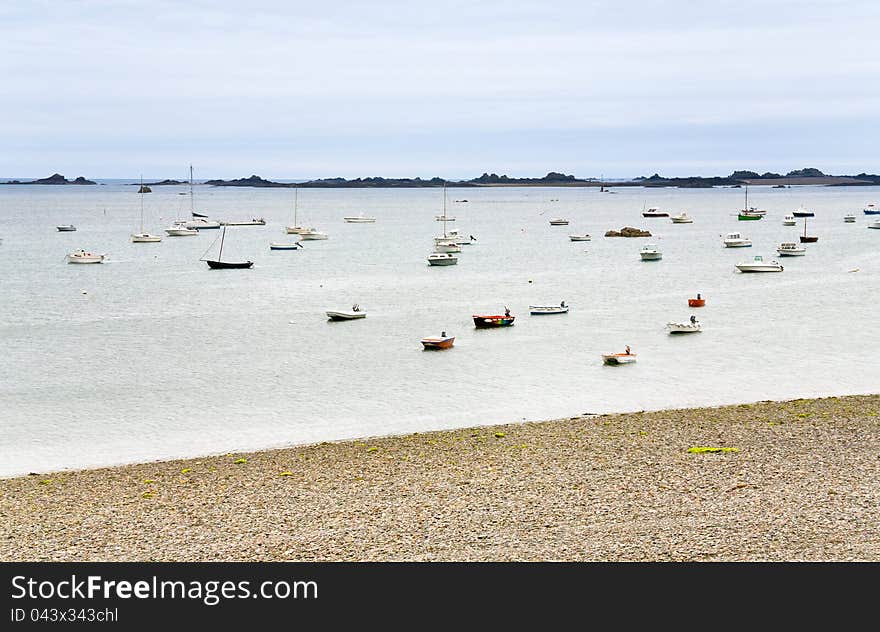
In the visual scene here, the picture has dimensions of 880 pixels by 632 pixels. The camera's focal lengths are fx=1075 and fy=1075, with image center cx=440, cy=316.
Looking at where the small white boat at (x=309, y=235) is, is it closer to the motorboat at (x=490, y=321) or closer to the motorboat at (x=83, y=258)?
the motorboat at (x=83, y=258)

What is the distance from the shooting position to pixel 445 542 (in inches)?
499

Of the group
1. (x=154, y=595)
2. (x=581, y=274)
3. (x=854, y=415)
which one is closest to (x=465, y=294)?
(x=581, y=274)

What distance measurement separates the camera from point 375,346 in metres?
38.9

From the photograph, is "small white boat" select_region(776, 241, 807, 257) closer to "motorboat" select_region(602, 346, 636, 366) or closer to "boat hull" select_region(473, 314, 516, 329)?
"boat hull" select_region(473, 314, 516, 329)

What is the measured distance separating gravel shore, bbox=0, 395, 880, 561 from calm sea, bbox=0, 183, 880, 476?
16.4ft

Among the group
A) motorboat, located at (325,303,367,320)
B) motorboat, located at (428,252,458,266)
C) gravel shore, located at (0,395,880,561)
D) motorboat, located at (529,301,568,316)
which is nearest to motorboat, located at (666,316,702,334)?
motorboat, located at (529,301,568,316)

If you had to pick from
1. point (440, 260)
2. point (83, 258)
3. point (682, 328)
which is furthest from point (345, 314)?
point (83, 258)

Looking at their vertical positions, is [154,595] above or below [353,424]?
above

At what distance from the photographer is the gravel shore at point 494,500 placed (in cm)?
1247

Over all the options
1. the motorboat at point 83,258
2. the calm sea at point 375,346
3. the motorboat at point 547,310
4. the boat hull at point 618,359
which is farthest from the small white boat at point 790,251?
the boat hull at point 618,359

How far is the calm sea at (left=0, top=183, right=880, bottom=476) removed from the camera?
26219 mm

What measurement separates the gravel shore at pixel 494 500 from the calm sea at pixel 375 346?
5.00m

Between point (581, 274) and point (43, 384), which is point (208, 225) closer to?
point (581, 274)

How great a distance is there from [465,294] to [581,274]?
1520cm
